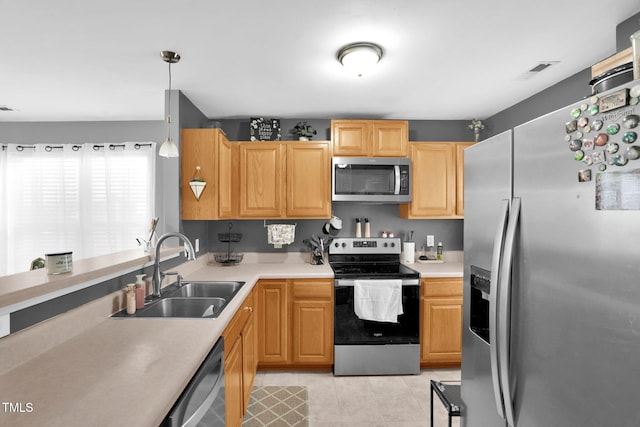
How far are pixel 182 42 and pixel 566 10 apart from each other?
2.07 metres

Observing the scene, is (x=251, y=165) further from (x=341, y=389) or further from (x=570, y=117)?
(x=570, y=117)

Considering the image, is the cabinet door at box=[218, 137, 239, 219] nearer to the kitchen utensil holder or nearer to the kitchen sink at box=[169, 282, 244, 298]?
the kitchen utensil holder

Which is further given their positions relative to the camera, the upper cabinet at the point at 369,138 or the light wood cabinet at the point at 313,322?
the upper cabinet at the point at 369,138

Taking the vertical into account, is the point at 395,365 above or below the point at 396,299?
below

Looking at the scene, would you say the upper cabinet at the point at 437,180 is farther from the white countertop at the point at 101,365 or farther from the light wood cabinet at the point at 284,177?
the white countertop at the point at 101,365

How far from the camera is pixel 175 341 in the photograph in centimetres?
136

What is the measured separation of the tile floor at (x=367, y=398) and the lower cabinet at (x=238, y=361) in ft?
1.71

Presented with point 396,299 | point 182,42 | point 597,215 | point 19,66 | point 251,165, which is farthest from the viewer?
point 251,165

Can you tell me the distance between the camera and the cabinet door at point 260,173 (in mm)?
3154

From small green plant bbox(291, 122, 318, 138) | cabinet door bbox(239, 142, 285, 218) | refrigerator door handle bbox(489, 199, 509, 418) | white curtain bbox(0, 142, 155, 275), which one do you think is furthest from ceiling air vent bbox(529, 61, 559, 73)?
white curtain bbox(0, 142, 155, 275)

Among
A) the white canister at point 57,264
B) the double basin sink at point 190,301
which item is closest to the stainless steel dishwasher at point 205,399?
the double basin sink at point 190,301

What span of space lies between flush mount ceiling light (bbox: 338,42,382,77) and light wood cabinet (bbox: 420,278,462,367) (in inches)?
74.6

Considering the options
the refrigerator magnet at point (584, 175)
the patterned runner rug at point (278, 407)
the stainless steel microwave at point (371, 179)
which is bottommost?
the patterned runner rug at point (278, 407)

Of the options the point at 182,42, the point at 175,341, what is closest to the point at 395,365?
the point at 175,341
